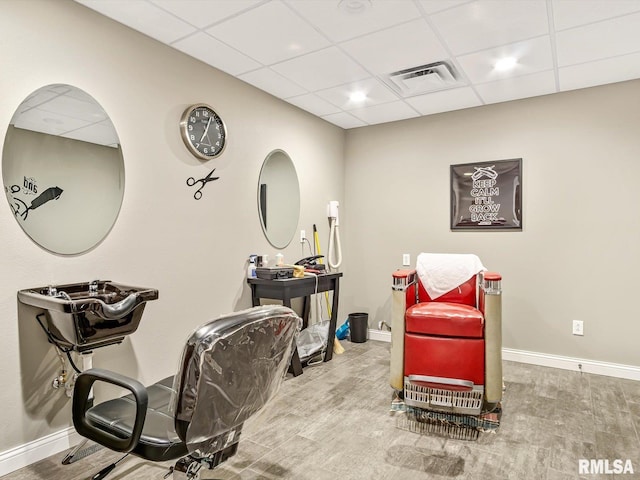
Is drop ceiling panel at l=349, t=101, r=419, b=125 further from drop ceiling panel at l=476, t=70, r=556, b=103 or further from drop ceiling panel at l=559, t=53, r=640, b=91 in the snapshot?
drop ceiling panel at l=559, t=53, r=640, b=91

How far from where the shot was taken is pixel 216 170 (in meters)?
3.23

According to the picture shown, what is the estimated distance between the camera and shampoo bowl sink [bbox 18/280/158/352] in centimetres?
195

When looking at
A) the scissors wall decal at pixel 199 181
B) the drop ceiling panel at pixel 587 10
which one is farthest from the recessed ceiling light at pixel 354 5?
the scissors wall decal at pixel 199 181

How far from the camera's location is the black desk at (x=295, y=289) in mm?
3320

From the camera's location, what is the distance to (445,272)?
3.19 metres

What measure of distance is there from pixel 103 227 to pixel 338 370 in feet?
7.45

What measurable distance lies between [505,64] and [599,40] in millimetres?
601

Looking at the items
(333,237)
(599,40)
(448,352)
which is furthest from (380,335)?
(599,40)

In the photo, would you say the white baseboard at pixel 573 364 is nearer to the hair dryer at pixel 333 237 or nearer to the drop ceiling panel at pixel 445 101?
the hair dryer at pixel 333 237

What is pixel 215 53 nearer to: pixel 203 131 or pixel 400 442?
pixel 203 131

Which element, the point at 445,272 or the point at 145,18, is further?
the point at 445,272

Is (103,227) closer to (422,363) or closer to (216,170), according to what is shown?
(216,170)

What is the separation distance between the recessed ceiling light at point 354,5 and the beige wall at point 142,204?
1310mm

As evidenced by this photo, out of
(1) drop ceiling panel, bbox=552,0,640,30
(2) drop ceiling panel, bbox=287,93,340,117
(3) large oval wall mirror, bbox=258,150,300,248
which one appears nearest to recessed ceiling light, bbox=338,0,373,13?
(1) drop ceiling panel, bbox=552,0,640,30
